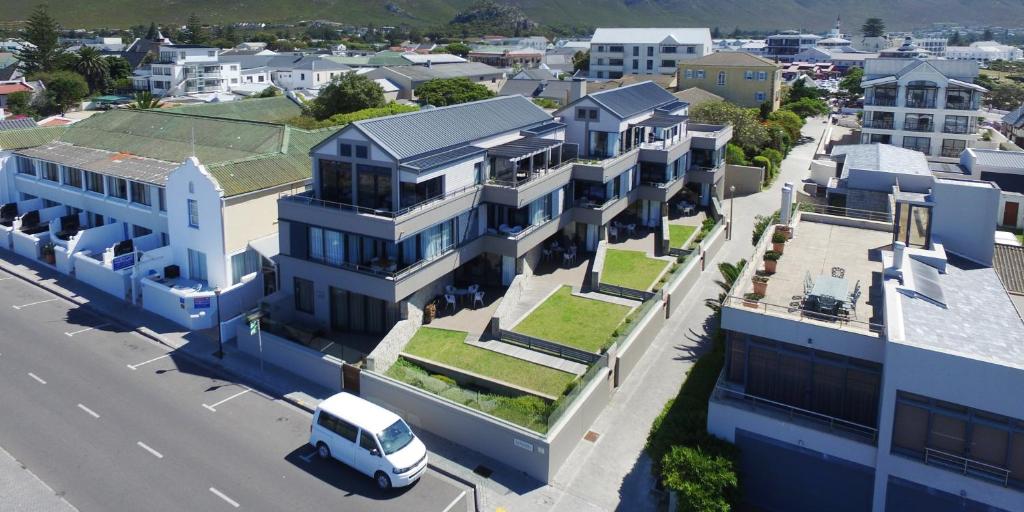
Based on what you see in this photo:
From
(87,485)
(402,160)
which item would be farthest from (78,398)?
(402,160)

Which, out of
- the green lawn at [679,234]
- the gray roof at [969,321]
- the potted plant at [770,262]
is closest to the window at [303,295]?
the potted plant at [770,262]

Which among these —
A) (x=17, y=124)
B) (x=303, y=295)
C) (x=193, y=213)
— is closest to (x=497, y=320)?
(x=303, y=295)

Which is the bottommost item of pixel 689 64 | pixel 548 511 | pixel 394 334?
pixel 548 511

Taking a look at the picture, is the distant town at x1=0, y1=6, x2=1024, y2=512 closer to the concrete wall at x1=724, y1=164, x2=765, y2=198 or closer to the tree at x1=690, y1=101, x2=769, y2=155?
the concrete wall at x1=724, y1=164, x2=765, y2=198

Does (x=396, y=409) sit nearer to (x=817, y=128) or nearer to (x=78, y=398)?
(x=78, y=398)

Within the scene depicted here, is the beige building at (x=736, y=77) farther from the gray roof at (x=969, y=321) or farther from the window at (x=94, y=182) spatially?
the window at (x=94, y=182)

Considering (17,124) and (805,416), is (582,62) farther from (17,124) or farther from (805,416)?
(805,416)
